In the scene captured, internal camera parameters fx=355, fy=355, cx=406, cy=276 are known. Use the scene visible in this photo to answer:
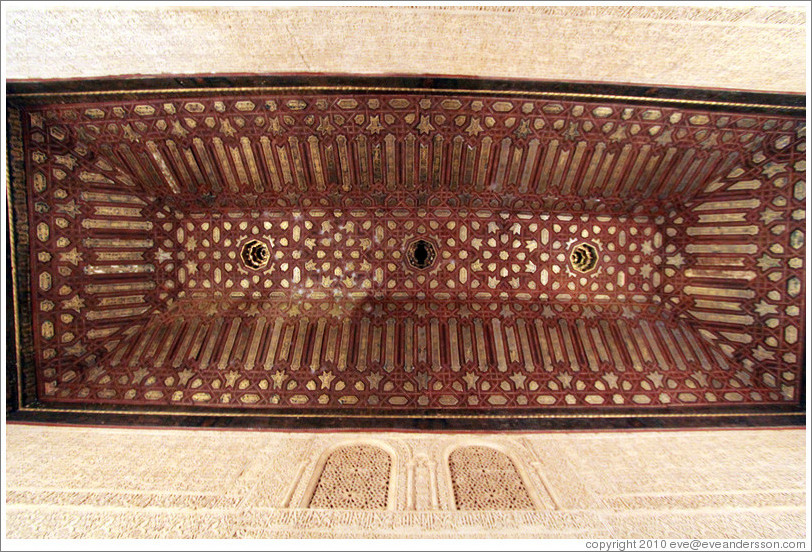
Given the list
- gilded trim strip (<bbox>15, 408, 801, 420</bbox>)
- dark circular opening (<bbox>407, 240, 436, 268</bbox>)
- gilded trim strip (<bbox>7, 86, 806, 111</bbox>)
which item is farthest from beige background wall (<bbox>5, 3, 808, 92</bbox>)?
gilded trim strip (<bbox>15, 408, 801, 420</bbox>)

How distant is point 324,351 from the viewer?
4.07 metres

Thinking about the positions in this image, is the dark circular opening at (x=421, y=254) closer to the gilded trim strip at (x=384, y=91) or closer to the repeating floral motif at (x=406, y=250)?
the repeating floral motif at (x=406, y=250)

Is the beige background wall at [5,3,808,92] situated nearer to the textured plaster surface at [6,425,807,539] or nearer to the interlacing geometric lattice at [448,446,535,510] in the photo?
the textured plaster surface at [6,425,807,539]

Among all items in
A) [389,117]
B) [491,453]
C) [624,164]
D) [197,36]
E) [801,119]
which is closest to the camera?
[197,36]

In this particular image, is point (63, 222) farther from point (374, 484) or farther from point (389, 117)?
point (374, 484)

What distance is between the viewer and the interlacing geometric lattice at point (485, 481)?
8.47 feet

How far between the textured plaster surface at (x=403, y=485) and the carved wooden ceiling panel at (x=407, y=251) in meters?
0.47

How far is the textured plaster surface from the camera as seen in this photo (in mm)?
2307

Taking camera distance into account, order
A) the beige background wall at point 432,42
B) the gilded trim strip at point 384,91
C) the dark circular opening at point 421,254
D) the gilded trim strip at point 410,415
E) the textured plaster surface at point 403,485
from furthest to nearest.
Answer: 1. the dark circular opening at point 421,254
2. the gilded trim strip at point 410,415
3. the gilded trim strip at point 384,91
4. the beige background wall at point 432,42
5. the textured plaster surface at point 403,485

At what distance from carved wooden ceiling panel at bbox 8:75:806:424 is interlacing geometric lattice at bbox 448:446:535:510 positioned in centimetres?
62

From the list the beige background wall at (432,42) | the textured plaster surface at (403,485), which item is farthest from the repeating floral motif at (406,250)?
the textured plaster surface at (403,485)

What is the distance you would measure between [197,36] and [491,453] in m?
4.10

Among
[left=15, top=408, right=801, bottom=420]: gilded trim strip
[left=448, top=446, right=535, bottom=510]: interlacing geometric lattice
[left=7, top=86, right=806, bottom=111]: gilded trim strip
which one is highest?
[left=7, top=86, right=806, bottom=111]: gilded trim strip

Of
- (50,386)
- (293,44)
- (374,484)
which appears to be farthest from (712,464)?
(50,386)
